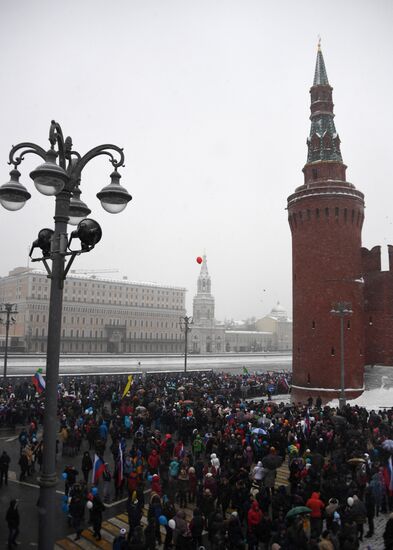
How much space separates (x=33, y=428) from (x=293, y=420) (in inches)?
421

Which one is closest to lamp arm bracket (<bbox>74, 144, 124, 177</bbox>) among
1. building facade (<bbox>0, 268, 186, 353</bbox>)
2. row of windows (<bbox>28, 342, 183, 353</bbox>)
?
building facade (<bbox>0, 268, 186, 353</bbox>)

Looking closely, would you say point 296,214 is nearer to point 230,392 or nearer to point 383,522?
point 230,392

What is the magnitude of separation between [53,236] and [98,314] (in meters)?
101

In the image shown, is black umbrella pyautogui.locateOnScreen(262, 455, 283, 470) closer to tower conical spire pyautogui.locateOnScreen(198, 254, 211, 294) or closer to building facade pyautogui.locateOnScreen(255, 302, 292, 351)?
tower conical spire pyautogui.locateOnScreen(198, 254, 211, 294)

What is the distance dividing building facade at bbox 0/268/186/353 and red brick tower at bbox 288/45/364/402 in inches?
2483

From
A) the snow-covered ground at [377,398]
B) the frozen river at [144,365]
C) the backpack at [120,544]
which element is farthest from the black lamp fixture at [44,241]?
the frozen river at [144,365]

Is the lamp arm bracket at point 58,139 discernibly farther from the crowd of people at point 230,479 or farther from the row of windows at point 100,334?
the row of windows at point 100,334

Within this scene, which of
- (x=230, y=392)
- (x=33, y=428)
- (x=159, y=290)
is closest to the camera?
(x=33, y=428)

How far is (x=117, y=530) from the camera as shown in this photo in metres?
11.1

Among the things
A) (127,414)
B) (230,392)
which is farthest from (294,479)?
(230,392)

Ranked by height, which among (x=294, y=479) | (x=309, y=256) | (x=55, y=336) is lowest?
(x=294, y=479)

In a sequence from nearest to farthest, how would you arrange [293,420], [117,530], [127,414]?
[117,530]
[293,420]
[127,414]

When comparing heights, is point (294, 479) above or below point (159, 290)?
below

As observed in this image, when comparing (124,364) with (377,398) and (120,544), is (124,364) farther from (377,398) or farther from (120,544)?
(120,544)
